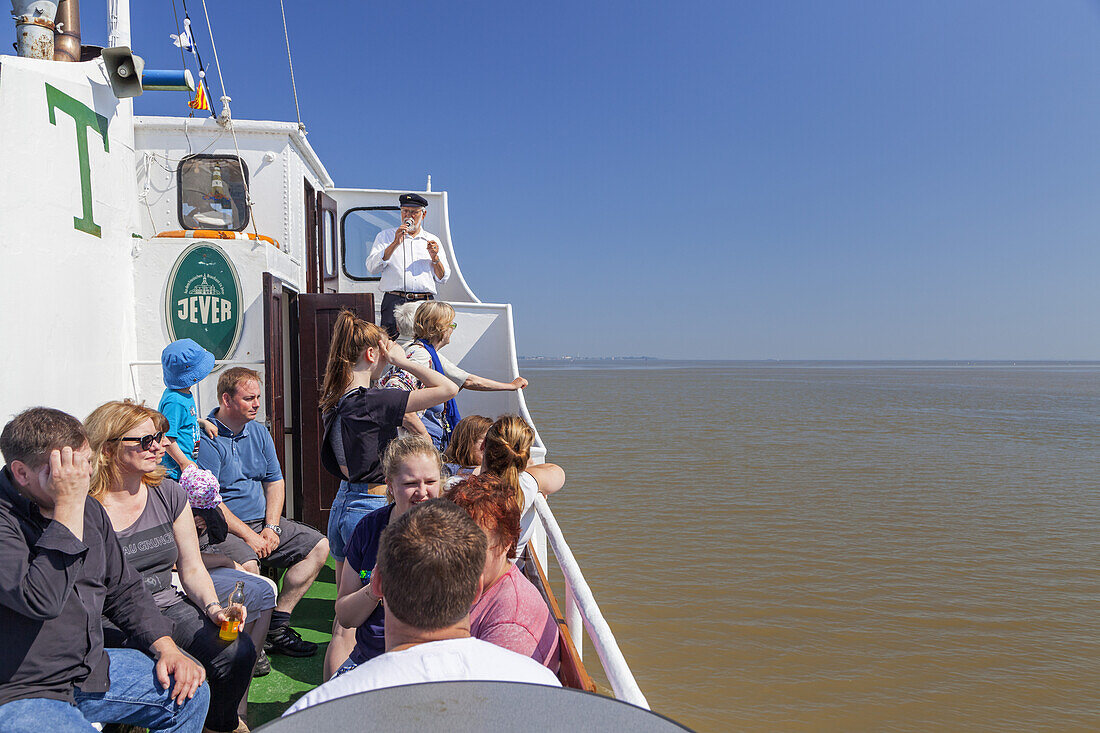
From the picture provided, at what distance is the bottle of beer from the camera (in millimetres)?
2555

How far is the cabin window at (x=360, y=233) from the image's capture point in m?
8.12

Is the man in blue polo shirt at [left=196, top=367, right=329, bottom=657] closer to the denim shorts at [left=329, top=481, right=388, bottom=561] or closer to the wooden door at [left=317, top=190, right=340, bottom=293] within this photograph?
the denim shorts at [left=329, top=481, right=388, bottom=561]

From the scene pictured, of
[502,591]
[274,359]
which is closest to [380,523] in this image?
[502,591]

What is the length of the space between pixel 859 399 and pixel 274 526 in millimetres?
35652

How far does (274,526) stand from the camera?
3764 millimetres

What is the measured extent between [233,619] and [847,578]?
23.4 ft

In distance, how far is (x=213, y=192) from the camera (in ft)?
18.5

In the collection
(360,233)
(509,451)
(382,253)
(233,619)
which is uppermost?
(360,233)

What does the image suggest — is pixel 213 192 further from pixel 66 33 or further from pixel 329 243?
pixel 329 243

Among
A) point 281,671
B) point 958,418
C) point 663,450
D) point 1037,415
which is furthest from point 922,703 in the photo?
point 1037,415

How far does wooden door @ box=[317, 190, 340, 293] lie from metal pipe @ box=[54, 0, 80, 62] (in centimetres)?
319

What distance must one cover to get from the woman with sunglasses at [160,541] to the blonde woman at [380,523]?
51cm

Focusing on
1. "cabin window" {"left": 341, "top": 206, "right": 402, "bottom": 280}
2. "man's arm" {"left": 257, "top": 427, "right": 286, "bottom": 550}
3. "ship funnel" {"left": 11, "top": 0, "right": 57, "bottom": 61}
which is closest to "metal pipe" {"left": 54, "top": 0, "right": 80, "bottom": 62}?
"ship funnel" {"left": 11, "top": 0, "right": 57, "bottom": 61}

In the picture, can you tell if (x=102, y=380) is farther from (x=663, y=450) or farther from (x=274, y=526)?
(x=663, y=450)
